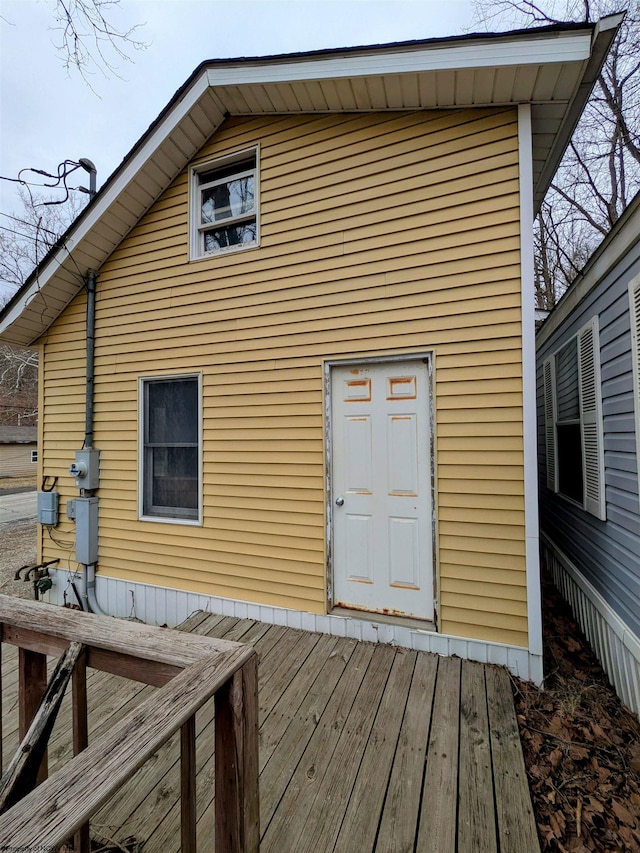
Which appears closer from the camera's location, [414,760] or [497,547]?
[414,760]

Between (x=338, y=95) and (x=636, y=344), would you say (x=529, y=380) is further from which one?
(x=338, y=95)

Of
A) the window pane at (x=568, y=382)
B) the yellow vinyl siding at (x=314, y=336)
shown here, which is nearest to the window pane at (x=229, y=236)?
the yellow vinyl siding at (x=314, y=336)

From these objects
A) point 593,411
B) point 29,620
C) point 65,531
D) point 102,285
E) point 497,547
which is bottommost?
point 65,531

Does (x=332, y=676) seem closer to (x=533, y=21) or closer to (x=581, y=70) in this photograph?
(x=581, y=70)

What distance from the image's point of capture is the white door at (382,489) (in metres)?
3.14

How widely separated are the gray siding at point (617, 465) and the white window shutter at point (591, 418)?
70 millimetres

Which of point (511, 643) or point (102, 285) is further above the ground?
point (102, 285)

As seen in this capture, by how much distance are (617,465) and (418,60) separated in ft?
10.8

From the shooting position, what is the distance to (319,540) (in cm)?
345

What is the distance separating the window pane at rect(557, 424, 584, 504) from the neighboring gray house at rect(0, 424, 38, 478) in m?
24.4

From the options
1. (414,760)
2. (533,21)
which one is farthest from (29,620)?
(533,21)

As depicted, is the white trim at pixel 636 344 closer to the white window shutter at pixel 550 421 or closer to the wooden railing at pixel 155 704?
the white window shutter at pixel 550 421

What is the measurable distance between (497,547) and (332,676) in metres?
1.52

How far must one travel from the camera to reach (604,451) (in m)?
3.02
